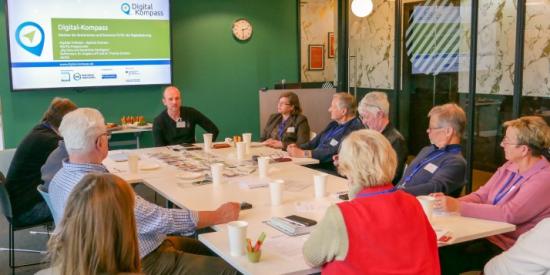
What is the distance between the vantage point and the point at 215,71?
7551 millimetres

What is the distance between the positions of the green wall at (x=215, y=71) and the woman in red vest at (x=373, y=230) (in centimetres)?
540

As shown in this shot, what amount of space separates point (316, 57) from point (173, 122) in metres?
3.99

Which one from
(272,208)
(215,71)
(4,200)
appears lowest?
(4,200)

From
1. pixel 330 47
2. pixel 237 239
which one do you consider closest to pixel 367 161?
pixel 237 239

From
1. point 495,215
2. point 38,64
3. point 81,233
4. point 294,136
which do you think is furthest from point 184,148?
point 81,233

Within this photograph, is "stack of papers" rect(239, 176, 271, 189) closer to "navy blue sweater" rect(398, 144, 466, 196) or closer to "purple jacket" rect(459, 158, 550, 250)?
"navy blue sweater" rect(398, 144, 466, 196)

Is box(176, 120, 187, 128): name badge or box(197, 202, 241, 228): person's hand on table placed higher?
box(176, 120, 187, 128): name badge

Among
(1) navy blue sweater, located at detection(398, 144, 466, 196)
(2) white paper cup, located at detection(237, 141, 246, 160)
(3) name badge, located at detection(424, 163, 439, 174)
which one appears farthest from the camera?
(2) white paper cup, located at detection(237, 141, 246, 160)

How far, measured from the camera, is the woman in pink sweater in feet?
8.85

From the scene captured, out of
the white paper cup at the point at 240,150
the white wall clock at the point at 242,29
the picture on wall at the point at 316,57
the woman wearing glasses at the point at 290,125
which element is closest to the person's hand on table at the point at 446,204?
the white paper cup at the point at 240,150

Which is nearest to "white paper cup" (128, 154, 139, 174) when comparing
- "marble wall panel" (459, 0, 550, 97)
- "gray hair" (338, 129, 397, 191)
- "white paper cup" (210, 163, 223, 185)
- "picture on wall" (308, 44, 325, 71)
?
"white paper cup" (210, 163, 223, 185)

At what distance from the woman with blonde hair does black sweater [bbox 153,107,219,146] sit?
152 inches

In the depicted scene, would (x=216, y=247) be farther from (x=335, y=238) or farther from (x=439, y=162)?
(x=439, y=162)

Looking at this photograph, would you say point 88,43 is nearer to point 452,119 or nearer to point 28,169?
point 28,169
